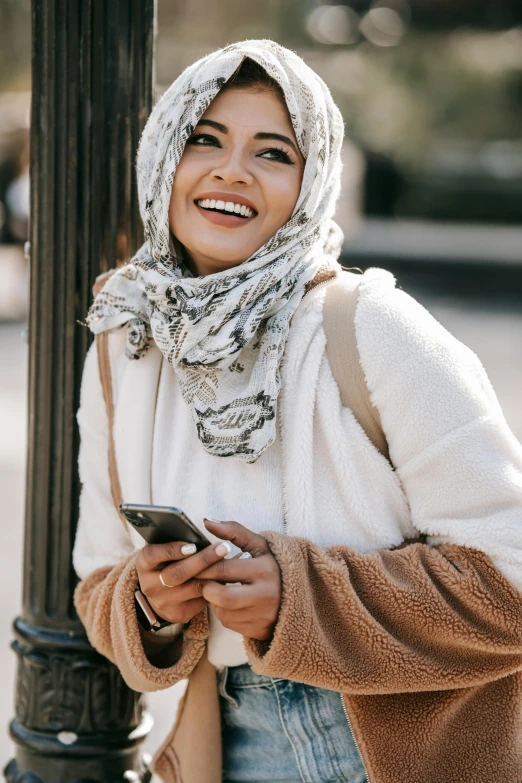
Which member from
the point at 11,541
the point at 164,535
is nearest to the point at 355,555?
the point at 164,535

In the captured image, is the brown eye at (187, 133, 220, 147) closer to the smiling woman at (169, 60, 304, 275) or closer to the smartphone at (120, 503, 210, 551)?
the smiling woman at (169, 60, 304, 275)

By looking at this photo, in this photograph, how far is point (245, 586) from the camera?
182 centimetres

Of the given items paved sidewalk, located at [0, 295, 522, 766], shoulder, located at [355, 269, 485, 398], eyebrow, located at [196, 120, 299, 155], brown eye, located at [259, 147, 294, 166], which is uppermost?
eyebrow, located at [196, 120, 299, 155]

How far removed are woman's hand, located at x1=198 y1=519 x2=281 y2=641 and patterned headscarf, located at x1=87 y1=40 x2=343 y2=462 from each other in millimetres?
178

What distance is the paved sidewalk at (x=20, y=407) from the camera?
440cm

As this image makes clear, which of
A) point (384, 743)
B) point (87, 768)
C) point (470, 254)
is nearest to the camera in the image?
point (384, 743)

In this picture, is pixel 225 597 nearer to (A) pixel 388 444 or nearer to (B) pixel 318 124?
(A) pixel 388 444

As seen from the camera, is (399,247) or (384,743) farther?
(399,247)

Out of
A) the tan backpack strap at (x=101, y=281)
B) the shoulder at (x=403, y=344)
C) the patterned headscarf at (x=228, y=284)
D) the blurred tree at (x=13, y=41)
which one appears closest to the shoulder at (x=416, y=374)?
the shoulder at (x=403, y=344)

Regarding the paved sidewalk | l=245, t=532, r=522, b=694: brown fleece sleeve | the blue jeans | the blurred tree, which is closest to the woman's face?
l=245, t=532, r=522, b=694: brown fleece sleeve

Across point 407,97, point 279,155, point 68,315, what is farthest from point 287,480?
point 407,97

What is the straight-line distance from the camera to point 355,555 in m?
1.91

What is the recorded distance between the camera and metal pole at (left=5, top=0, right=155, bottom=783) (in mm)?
2512

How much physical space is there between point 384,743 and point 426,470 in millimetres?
487
